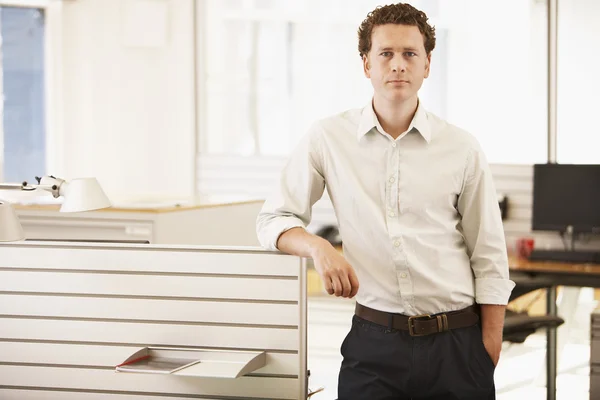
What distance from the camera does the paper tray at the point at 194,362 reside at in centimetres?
211

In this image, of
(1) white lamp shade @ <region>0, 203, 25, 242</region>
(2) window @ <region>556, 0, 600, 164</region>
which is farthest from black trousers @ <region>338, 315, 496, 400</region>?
(2) window @ <region>556, 0, 600, 164</region>

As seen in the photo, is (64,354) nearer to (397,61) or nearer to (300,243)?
(300,243)

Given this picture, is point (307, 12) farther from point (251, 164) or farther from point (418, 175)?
point (418, 175)

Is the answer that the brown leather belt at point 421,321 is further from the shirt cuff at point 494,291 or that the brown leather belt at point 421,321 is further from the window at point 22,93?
the window at point 22,93

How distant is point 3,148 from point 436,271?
17.3ft

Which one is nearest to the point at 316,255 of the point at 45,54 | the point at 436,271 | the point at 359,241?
the point at 359,241

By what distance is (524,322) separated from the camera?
4543mm

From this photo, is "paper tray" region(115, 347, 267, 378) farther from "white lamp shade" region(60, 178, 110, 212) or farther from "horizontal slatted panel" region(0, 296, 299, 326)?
"white lamp shade" region(60, 178, 110, 212)

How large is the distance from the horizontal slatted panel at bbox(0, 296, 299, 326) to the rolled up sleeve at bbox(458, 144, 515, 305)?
0.48 meters

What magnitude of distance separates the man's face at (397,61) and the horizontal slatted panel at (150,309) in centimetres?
61

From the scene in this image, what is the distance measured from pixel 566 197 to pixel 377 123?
12.4 ft

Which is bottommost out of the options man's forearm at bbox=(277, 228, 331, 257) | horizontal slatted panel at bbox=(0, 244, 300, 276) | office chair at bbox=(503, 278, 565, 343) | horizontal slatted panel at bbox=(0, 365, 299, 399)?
office chair at bbox=(503, 278, 565, 343)

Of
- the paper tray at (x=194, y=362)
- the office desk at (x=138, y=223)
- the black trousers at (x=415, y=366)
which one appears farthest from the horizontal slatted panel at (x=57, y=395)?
Result: the office desk at (x=138, y=223)

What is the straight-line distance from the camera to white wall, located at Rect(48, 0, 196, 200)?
6.37 meters
